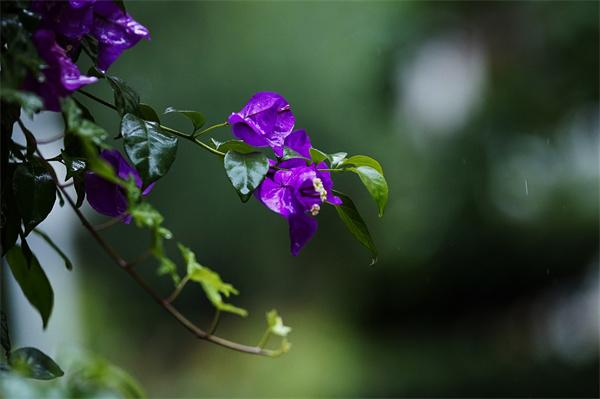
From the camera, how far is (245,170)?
320 mm

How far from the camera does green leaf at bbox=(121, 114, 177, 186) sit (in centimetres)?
31

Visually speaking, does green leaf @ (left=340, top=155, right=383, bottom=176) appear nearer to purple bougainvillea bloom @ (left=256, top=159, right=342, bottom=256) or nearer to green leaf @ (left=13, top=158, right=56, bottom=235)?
purple bougainvillea bloom @ (left=256, top=159, right=342, bottom=256)

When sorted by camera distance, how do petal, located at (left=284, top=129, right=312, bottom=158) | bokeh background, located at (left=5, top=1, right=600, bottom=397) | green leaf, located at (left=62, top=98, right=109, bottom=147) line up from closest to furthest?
green leaf, located at (left=62, top=98, right=109, bottom=147), petal, located at (left=284, top=129, right=312, bottom=158), bokeh background, located at (left=5, top=1, right=600, bottom=397)

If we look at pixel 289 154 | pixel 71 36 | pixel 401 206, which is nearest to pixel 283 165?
pixel 289 154

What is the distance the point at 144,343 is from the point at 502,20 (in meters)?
1.97

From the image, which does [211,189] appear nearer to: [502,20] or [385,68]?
[385,68]

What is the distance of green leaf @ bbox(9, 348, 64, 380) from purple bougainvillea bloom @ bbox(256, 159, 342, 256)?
0.39ft

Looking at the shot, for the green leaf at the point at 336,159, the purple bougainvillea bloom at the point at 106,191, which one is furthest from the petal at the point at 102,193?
the green leaf at the point at 336,159

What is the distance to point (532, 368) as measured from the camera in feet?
8.64

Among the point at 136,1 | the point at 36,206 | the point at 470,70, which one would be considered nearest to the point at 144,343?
the point at 136,1

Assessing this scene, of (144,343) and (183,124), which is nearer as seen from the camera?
(183,124)

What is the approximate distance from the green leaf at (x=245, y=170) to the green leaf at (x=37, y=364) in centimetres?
12

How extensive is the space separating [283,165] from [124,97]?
0.08 meters

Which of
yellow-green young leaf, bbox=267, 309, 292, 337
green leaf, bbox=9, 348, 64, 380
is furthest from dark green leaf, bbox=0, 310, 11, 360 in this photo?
yellow-green young leaf, bbox=267, 309, 292, 337
